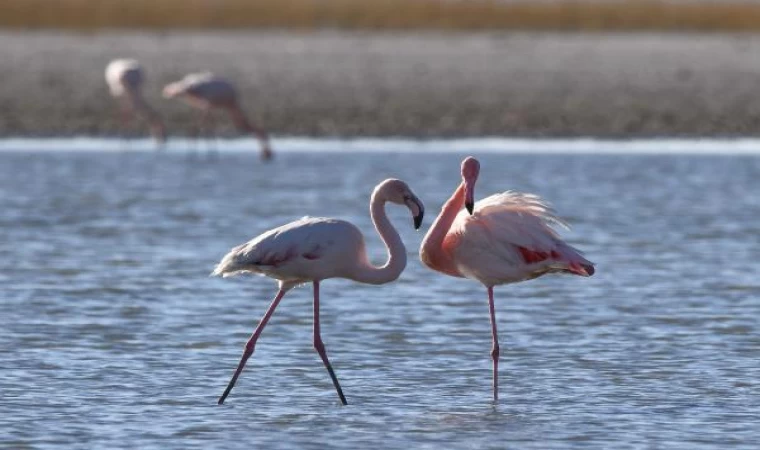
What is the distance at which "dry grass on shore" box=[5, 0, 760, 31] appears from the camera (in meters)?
52.4

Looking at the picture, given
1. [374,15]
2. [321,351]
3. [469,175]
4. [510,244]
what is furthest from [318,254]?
[374,15]

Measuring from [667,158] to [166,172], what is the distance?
20.8 feet

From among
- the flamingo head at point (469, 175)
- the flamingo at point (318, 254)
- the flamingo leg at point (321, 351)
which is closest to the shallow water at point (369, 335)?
the flamingo leg at point (321, 351)

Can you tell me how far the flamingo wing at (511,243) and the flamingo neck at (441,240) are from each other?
58 millimetres

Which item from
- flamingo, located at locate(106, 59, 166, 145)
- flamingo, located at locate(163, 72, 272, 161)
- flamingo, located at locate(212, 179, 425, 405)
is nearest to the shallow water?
flamingo, located at locate(212, 179, 425, 405)

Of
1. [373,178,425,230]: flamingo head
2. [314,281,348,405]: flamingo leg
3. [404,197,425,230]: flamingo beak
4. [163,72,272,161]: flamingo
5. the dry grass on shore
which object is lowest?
the dry grass on shore

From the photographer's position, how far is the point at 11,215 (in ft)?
55.6

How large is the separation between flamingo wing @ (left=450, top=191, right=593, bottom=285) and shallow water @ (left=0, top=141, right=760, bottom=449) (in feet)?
1.95

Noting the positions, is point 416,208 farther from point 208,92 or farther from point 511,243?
point 208,92

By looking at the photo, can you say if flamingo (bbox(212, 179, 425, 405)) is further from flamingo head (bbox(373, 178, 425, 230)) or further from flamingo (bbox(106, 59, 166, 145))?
flamingo (bbox(106, 59, 166, 145))

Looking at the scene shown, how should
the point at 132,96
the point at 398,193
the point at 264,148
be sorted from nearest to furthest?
the point at 398,193 → the point at 264,148 → the point at 132,96

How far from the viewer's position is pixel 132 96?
2525 cm

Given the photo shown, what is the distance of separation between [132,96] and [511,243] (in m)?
16.8

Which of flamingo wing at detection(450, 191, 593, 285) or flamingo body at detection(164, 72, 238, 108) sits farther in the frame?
flamingo body at detection(164, 72, 238, 108)
